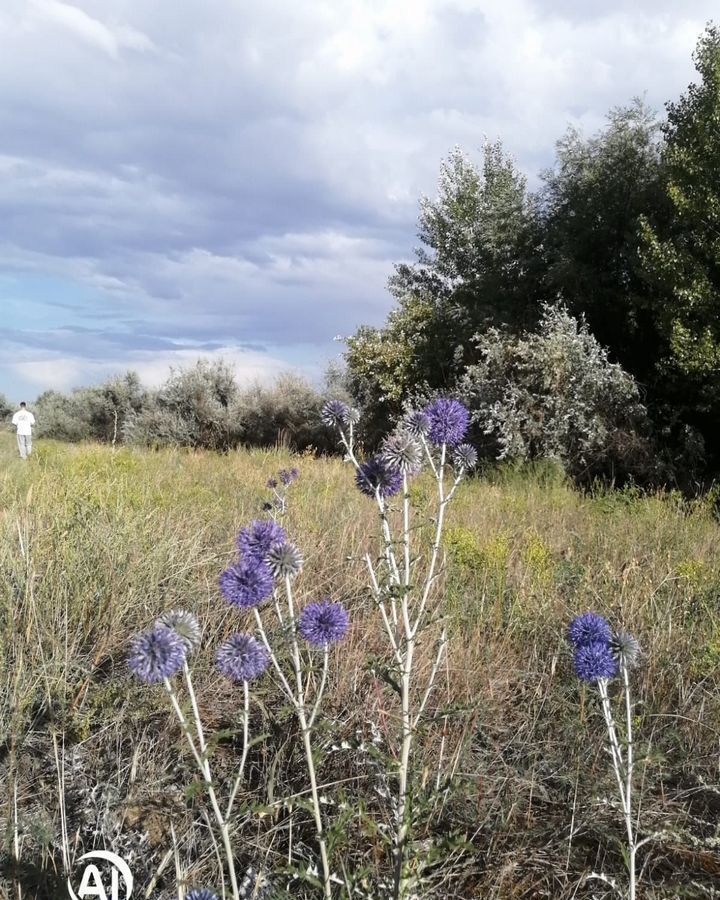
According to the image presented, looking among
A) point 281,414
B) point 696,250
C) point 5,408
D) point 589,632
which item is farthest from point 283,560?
point 5,408

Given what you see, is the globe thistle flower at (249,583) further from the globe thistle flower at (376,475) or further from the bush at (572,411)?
the bush at (572,411)

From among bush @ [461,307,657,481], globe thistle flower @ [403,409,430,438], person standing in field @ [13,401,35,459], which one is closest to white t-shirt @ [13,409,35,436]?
person standing in field @ [13,401,35,459]

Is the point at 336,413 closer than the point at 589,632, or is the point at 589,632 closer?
the point at 589,632

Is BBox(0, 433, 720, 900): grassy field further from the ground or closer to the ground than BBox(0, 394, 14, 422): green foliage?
closer to the ground

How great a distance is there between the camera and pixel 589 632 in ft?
6.21

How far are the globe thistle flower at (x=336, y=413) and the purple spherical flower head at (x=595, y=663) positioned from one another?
1.01 m

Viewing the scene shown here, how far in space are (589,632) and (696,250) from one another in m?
10.6

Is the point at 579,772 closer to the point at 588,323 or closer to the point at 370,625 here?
the point at 370,625

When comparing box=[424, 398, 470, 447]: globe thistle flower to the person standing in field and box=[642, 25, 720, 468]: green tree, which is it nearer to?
box=[642, 25, 720, 468]: green tree

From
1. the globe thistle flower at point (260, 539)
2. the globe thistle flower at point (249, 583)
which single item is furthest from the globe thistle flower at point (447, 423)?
the globe thistle flower at point (249, 583)

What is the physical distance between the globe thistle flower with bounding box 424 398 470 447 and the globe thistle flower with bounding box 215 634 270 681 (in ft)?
2.79

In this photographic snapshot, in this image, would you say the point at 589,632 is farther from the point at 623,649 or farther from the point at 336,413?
the point at 336,413

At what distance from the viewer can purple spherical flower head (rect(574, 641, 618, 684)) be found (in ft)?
5.88

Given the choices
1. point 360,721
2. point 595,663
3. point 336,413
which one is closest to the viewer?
point 595,663
